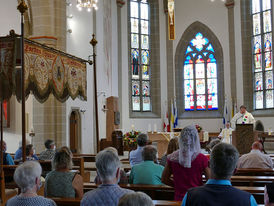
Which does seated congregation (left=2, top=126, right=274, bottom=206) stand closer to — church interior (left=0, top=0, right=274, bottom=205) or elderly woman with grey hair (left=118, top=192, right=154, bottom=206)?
elderly woman with grey hair (left=118, top=192, right=154, bottom=206)

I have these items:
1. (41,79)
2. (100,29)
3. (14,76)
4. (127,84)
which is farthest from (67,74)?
(127,84)

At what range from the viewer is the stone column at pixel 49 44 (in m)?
11.3

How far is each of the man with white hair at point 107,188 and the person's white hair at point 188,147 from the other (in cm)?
87

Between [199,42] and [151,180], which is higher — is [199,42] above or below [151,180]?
above

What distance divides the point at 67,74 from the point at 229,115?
12.1m

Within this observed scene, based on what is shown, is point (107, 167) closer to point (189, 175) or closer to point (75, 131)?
point (189, 175)

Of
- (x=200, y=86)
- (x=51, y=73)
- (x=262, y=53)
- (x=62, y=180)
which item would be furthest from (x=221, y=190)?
(x=200, y=86)

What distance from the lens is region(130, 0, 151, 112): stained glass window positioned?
19641mm

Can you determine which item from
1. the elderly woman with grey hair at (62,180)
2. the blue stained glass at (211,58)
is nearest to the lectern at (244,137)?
the elderly woman with grey hair at (62,180)

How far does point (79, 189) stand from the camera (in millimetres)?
3963

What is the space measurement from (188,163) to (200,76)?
17.0 meters

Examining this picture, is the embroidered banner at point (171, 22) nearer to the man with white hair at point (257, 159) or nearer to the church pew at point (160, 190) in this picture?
the man with white hair at point (257, 159)

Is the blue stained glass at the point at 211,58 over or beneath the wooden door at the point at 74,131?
over

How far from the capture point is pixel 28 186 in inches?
113
